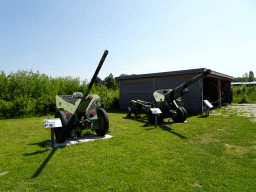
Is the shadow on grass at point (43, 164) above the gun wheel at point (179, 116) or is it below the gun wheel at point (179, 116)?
below

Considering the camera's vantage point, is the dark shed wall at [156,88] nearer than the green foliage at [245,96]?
Yes

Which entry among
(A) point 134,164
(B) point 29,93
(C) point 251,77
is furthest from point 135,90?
(C) point 251,77

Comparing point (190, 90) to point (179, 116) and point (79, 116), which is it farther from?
point (79, 116)

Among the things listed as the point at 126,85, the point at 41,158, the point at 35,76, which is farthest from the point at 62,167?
the point at 35,76

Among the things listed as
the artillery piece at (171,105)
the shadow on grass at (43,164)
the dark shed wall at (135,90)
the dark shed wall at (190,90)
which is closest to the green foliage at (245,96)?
the dark shed wall at (190,90)

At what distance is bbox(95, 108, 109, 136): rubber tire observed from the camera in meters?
6.52

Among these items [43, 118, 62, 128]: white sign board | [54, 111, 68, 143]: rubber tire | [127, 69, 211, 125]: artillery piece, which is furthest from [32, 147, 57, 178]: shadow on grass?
[127, 69, 211, 125]: artillery piece

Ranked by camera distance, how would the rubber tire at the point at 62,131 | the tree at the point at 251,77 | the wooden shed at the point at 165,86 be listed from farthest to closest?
the tree at the point at 251,77
the wooden shed at the point at 165,86
the rubber tire at the point at 62,131

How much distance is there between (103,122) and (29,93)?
10615mm

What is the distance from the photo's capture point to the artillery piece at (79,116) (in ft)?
20.0

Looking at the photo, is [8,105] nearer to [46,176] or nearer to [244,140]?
[46,176]

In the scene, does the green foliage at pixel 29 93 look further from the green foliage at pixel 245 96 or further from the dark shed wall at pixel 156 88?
the green foliage at pixel 245 96

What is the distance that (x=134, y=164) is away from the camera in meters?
4.23

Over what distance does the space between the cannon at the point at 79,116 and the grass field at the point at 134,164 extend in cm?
63
